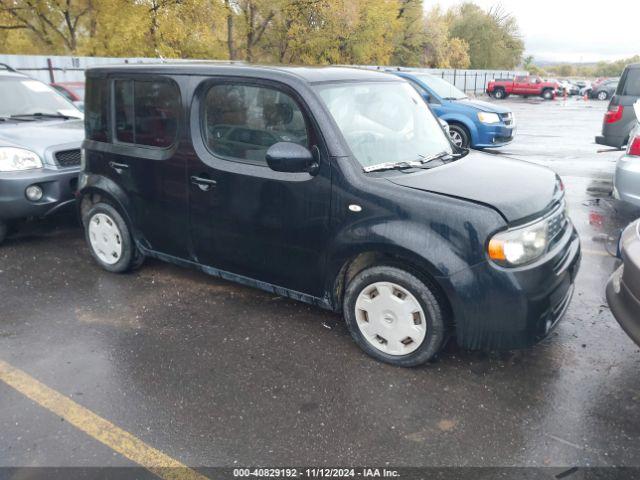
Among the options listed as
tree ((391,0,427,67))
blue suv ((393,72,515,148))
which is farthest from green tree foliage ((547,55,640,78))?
blue suv ((393,72,515,148))

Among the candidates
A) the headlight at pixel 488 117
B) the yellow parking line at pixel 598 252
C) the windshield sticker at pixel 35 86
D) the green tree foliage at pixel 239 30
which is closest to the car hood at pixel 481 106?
the headlight at pixel 488 117

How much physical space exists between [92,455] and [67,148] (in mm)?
4093

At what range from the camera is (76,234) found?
20.7ft

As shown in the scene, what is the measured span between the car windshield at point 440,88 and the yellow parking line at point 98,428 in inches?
406

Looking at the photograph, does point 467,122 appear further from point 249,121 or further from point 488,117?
point 249,121

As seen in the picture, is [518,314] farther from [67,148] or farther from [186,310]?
[67,148]

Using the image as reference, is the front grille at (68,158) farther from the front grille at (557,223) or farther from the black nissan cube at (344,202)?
the front grille at (557,223)

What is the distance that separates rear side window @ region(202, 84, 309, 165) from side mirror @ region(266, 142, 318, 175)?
16cm

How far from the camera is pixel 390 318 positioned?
3402 millimetres

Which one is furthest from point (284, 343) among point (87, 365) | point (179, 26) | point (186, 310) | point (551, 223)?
point (179, 26)

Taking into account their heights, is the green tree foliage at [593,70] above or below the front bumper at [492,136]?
above

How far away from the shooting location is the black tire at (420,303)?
321 cm

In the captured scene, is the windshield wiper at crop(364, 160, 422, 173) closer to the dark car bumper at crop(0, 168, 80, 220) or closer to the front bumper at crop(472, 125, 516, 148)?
the dark car bumper at crop(0, 168, 80, 220)

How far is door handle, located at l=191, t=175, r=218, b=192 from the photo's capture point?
3.93m
